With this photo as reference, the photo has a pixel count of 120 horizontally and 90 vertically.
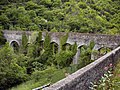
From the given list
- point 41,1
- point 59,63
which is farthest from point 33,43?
point 41,1

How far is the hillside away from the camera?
49.7m

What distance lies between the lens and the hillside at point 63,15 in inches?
1956

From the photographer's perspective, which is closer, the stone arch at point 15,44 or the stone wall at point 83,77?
the stone wall at point 83,77

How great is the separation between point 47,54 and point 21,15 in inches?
917

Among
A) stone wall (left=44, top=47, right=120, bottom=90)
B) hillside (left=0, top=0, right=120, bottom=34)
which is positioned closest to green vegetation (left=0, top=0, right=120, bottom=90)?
hillside (left=0, top=0, right=120, bottom=34)

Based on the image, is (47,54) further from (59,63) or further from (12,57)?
(12,57)

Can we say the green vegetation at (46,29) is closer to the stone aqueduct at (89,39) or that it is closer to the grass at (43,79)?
the grass at (43,79)

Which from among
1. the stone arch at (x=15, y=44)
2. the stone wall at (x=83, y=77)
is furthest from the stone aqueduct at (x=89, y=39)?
the stone wall at (x=83, y=77)

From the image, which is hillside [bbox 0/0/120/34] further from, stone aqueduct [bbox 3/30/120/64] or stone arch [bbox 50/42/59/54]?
stone aqueduct [bbox 3/30/120/64]

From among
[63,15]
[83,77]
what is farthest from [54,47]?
[83,77]

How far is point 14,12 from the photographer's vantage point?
5403 centimetres

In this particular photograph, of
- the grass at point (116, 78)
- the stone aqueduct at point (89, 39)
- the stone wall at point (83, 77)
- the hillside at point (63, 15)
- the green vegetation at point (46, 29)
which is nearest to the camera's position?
the stone wall at point (83, 77)

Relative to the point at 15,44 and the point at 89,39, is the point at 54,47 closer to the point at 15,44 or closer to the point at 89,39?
the point at 89,39

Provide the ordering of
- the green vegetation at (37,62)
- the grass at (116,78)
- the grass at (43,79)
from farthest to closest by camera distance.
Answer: the green vegetation at (37,62) < the grass at (43,79) < the grass at (116,78)
